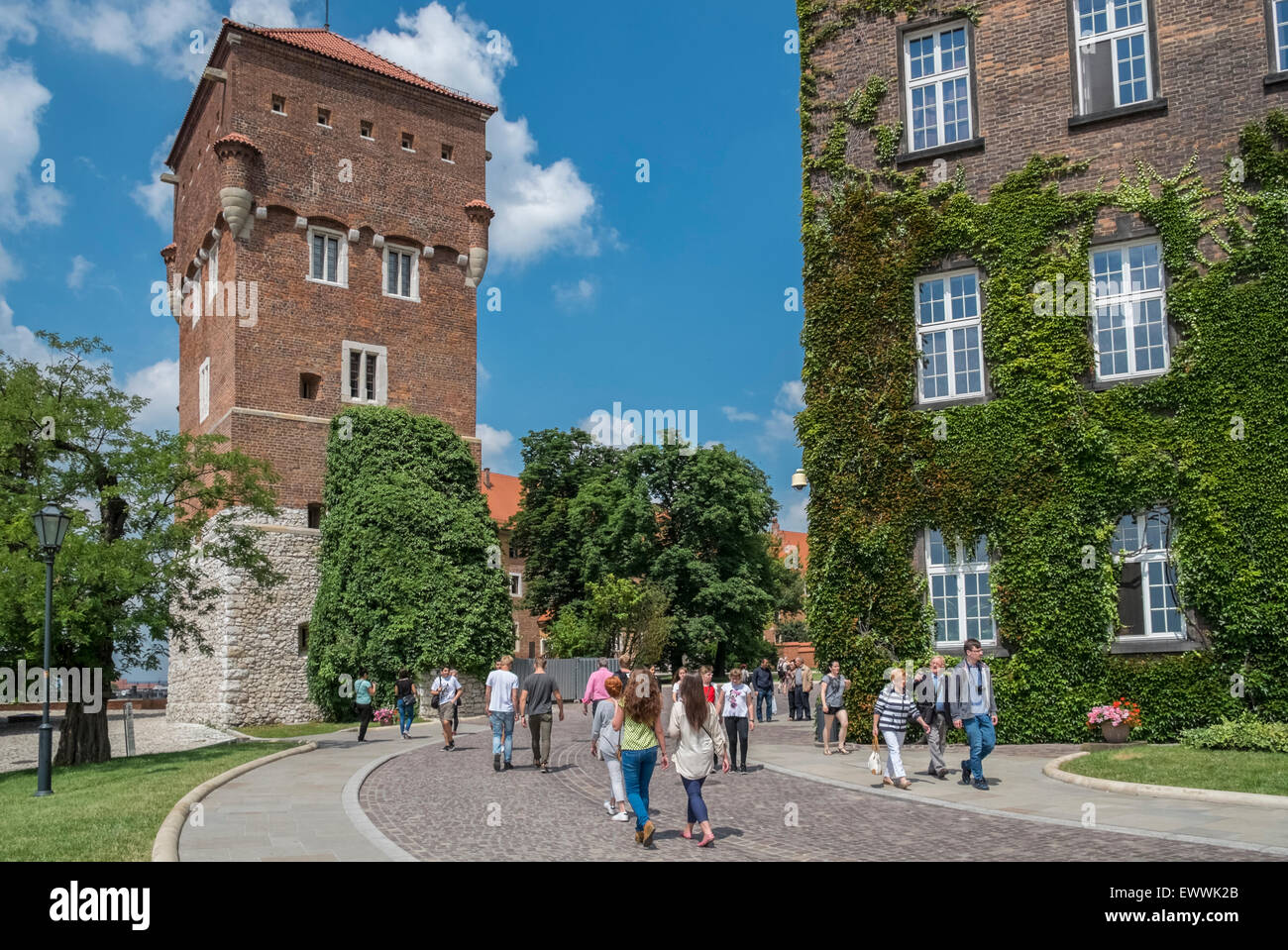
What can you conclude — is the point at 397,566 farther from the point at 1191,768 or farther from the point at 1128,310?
the point at 1191,768

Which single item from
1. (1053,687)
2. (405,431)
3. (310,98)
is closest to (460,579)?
(405,431)

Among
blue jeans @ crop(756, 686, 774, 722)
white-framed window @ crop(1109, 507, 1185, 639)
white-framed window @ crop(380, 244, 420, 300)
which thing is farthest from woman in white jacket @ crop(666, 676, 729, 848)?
white-framed window @ crop(380, 244, 420, 300)

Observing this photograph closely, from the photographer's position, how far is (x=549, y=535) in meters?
57.1

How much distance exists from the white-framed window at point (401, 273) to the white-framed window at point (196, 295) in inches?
267

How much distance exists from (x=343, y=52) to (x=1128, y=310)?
3339 centimetres

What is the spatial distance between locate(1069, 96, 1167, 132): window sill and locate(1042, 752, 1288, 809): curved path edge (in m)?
10.8

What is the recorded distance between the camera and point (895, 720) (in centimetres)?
1466

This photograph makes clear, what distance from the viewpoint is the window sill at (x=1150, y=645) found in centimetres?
1748

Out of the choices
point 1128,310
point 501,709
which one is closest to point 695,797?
point 501,709

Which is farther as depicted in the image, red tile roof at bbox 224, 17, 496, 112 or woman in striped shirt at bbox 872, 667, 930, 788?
red tile roof at bbox 224, 17, 496, 112

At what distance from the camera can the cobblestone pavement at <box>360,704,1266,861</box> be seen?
9.94m

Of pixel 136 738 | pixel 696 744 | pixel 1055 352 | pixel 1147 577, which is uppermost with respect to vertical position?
pixel 1055 352

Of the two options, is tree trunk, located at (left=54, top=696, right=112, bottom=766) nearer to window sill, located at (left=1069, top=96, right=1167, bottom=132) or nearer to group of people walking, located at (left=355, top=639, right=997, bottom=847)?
group of people walking, located at (left=355, top=639, right=997, bottom=847)
